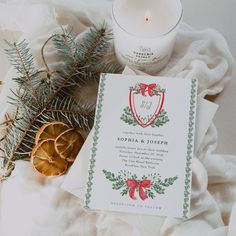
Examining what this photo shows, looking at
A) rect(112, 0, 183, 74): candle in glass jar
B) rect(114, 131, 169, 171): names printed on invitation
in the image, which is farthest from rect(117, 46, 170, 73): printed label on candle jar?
rect(114, 131, 169, 171): names printed on invitation

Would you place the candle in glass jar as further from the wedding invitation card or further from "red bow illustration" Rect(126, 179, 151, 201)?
"red bow illustration" Rect(126, 179, 151, 201)

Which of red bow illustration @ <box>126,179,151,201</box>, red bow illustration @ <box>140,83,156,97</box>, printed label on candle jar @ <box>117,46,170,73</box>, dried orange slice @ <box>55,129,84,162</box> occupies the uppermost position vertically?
printed label on candle jar @ <box>117,46,170,73</box>

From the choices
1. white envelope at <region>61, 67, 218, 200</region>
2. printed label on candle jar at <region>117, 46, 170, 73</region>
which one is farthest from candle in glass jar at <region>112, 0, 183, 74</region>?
white envelope at <region>61, 67, 218, 200</region>

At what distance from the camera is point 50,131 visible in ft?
2.21

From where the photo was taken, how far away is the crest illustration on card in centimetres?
70

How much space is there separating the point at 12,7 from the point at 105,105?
0.25 metres

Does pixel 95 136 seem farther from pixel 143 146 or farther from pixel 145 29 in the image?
pixel 145 29

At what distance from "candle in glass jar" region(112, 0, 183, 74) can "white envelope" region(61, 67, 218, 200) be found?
0.11m

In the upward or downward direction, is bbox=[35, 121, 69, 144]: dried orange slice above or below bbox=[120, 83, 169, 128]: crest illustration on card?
below

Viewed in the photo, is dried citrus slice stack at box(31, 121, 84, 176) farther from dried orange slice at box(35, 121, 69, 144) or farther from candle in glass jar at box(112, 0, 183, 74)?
candle in glass jar at box(112, 0, 183, 74)

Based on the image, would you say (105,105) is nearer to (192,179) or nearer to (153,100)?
(153,100)

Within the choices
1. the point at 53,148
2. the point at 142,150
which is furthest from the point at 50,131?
the point at 142,150

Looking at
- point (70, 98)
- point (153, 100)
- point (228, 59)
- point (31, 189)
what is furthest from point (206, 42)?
point (31, 189)

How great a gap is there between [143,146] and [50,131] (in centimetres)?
14
